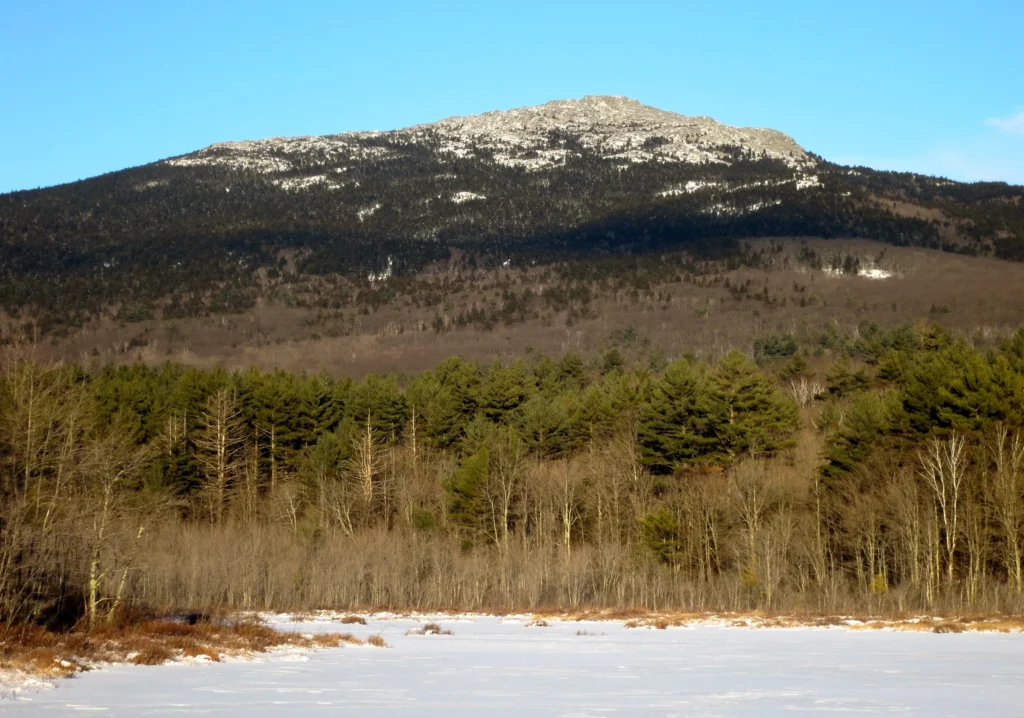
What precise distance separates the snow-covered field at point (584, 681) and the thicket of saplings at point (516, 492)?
9.13 meters

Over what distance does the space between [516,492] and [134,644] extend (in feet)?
161

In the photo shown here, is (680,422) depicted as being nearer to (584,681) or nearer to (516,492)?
(516,492)

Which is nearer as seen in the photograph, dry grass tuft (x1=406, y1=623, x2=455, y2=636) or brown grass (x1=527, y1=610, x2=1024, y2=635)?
brown grass (x1=527, y1=610, x2=1024, y2=635)

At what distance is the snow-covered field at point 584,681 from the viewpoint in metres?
16.9

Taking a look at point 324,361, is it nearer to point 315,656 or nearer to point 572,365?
point 572,365

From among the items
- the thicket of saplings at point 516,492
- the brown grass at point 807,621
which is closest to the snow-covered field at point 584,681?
the brown grass at point 807,621

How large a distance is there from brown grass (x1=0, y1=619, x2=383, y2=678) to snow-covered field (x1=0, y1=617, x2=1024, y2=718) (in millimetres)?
968

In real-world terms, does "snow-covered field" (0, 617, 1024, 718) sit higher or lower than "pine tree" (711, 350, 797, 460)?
lower

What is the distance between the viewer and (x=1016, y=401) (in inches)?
2124

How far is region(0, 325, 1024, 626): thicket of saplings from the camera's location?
33.7 m

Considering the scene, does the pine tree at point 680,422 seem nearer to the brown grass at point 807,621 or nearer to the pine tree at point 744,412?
the pine tree at point 744,412

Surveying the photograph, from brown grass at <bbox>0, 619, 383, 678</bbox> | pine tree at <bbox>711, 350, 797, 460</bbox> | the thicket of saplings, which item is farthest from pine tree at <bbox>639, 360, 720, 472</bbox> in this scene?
brown grass at <bbox>0, 619, 383, 678</bbox>

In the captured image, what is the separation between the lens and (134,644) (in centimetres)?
2586

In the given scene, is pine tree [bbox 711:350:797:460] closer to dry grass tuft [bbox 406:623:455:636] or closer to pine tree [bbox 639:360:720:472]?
pine tree [bbox 639:360:720:472]
